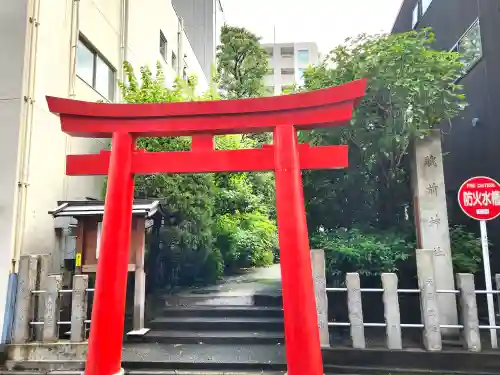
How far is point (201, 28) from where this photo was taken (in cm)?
2539

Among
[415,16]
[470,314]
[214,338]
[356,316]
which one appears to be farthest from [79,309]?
[415,16]

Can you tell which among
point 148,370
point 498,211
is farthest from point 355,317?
point 148,370

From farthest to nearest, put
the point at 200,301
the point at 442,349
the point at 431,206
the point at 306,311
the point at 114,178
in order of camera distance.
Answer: the point at 200,301
the point at 431,206
the point at 442,349
the point at 114,178
the point at 306,311

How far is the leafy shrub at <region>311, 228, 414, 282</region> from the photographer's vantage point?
6871 millimetres

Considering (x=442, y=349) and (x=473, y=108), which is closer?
(x=442, y=349)

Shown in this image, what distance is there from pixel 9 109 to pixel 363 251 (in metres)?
7.15

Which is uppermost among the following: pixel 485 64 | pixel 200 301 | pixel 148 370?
pixel 485 64

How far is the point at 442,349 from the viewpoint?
19.6ft

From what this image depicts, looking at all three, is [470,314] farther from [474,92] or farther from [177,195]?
[474,92]

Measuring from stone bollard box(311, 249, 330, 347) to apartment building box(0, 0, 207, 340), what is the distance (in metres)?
5.41

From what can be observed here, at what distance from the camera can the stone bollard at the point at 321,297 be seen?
6.09 metres

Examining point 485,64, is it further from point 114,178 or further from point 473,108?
point 114,178

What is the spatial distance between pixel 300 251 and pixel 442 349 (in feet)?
10.5

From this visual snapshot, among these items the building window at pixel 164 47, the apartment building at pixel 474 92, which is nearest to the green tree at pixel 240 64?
the building window at pixel 164 47
